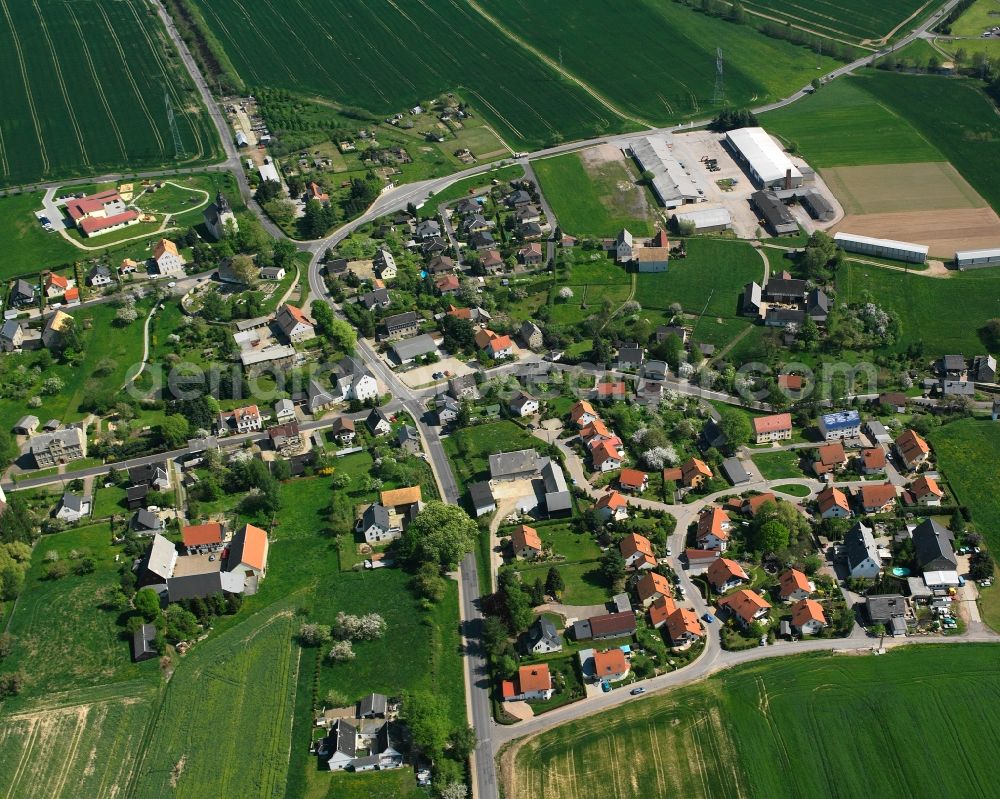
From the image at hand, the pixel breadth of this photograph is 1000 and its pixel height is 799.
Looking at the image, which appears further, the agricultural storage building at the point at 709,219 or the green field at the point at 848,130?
the green field at the point at 848,130

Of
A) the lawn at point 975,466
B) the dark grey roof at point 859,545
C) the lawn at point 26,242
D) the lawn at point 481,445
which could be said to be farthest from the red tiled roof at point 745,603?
the lawn at point 26,242

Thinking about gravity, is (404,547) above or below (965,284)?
below

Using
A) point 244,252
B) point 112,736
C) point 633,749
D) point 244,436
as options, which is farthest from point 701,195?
point 112,736

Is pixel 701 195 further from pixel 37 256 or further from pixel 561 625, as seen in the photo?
pixel 37 256

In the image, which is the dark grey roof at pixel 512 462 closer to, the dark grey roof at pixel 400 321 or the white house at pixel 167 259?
the dark grey roof at pixel 400 321

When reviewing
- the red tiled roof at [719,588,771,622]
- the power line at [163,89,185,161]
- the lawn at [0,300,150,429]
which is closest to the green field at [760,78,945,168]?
the red tiled roof at [719,588,771,622]

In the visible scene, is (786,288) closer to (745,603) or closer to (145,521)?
(745,603)
